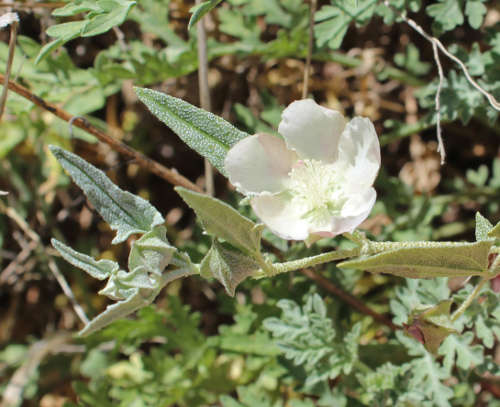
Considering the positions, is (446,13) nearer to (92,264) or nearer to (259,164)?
(259,164)

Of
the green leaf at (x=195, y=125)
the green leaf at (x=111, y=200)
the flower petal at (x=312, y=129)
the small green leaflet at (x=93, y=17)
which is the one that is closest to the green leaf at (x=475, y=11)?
the flower petal at (x=312, y=129)

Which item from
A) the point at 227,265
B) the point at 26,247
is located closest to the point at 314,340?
the point at 227,265

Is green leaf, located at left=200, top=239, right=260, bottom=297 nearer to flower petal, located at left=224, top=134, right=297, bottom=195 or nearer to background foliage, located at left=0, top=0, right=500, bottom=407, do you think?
flower petal, located at left=224, top=134, right=297, bottom=195

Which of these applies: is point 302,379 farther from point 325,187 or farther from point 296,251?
point 325,187

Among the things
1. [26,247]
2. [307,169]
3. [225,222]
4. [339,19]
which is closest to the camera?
[225,222]

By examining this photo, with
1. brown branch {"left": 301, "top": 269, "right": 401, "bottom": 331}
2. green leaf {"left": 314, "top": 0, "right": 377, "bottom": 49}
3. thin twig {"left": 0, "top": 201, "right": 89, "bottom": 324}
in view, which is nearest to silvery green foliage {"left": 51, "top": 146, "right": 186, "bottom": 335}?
brown branch {"left": 301, "top": 269, "right": 401, "bottom": 331}

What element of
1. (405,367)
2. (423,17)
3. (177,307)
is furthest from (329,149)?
(423,17)

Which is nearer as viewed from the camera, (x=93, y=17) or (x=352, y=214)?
(x=352, y=214)
